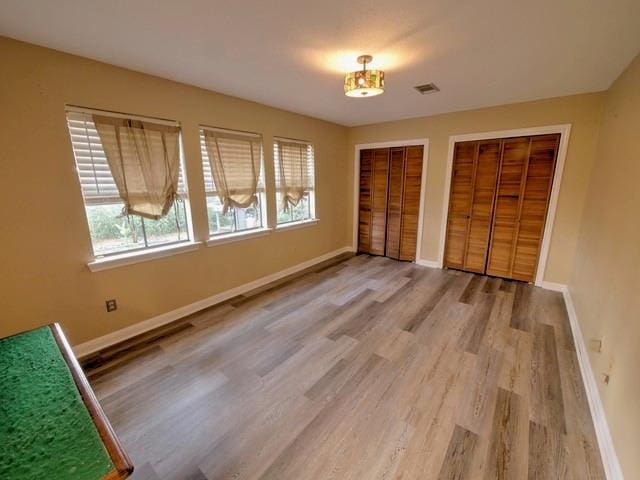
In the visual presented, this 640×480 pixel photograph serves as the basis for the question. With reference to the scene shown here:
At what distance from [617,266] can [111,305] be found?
12.7 ft

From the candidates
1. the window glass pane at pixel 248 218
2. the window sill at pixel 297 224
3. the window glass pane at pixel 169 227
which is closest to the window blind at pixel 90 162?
the window glass pane at pixel 169 227

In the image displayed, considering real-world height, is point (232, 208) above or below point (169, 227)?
above

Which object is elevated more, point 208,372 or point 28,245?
point 28,245

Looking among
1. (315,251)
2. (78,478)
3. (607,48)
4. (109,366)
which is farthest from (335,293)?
(607,48)

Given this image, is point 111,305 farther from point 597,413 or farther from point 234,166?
point 597,413

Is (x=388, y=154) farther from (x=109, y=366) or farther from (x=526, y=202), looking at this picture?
(x=109, y=366)

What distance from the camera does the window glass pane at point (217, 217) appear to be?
3.09 m

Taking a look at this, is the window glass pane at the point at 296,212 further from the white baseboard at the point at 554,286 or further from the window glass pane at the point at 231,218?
the white baseboard at the point at 554,286

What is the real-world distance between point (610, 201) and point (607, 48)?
1.12m

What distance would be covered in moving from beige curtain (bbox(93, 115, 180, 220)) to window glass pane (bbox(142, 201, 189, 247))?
112mm

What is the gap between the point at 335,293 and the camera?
11.4 ft

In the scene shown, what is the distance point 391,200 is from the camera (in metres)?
4.68

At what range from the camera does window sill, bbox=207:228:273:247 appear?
3112 mm

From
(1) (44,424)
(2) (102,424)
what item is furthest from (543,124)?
(1) (44,424)
